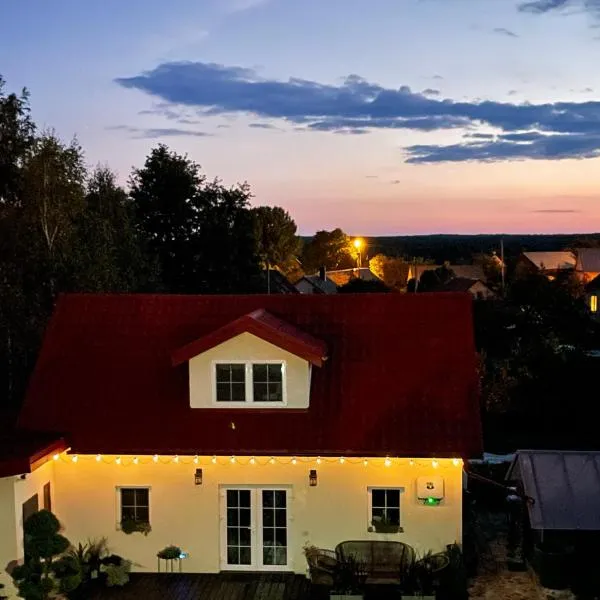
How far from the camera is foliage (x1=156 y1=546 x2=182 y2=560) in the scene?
13.5m

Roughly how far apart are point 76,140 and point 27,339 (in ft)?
23.4

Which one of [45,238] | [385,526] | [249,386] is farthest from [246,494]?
[45,238]

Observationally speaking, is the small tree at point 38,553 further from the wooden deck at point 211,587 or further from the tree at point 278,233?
the tree at point 278,233

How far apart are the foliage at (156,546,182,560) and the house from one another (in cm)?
17

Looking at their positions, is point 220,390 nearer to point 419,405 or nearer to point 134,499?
point 134,499

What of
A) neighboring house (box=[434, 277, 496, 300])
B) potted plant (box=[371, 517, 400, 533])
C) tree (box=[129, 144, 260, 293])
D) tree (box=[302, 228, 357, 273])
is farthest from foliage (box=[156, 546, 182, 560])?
tree (box=[302, 228, 357, 273])

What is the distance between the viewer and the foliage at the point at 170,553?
13492 mm

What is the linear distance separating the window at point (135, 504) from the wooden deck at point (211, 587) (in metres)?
1.06

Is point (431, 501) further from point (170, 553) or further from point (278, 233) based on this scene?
point (278, 233)

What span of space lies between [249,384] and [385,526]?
3519 mm

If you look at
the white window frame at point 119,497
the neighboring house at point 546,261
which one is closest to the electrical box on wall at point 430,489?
the white window frame at point 119,497

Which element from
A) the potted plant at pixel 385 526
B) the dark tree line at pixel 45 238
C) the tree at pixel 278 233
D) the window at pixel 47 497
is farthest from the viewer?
the tree at pixel 278 233

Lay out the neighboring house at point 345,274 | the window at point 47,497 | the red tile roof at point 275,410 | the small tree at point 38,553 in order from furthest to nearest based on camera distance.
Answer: the neighboring house at point 345,274, the window at point 47,497, the red tile roof at point 275,410, the small tree at point 38,553

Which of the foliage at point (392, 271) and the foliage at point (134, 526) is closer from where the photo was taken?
the foliage at point (134, 526)
